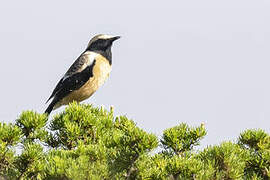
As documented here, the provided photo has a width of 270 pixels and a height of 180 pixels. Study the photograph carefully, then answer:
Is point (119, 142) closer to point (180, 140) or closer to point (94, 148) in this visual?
point (94, 148)

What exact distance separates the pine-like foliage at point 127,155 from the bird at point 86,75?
519 centimetres

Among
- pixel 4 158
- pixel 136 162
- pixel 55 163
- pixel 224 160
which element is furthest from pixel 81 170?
pixel 224 160

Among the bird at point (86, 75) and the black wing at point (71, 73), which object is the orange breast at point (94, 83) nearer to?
the bird at point (86, 75)

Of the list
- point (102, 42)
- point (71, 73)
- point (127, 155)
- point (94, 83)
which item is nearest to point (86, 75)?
point (94, 83)

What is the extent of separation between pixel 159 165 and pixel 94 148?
1.89 ft

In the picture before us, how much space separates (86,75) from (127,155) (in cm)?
638

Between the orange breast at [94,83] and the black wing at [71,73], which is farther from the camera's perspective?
the black wing at [71,73]

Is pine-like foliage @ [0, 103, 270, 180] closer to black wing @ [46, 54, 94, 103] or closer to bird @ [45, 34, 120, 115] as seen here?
bird @ [45, 34, 120, 115]

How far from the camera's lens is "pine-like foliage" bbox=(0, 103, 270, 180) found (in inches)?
155

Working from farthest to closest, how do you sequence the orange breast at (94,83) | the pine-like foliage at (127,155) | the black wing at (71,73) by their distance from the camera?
the black wing at (71,73)
the orange breast at (94,83)
the pine-like foliage at (127,155)

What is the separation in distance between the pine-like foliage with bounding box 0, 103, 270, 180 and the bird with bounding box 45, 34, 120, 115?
5193 mm

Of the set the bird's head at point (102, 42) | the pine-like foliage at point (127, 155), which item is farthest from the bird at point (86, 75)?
the pine-like foliage at point (127, 155)

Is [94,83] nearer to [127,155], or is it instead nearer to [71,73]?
[71,73]

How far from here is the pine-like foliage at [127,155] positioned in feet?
13.0
